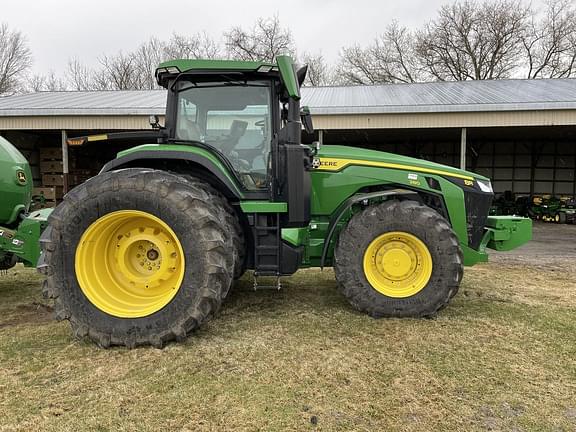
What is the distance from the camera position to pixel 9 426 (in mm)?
2240

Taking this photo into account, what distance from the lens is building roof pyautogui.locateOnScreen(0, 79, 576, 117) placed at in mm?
10414

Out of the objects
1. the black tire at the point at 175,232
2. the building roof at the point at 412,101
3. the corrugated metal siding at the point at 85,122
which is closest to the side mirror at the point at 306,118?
the black tire at the point at 175,232

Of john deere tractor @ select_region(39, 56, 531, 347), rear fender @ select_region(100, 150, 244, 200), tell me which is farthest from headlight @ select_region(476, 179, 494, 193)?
rear fender @ select_region(100, 150, 244, 200)

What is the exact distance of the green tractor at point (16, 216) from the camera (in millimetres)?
4176

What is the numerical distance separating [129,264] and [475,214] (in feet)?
11.0

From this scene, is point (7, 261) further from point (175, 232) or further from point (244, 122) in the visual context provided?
point (244, 122)

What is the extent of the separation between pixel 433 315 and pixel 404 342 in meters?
0.70

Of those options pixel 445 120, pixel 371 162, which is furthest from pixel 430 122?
pixel 371 162

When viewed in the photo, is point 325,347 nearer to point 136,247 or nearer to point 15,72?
point 136,247

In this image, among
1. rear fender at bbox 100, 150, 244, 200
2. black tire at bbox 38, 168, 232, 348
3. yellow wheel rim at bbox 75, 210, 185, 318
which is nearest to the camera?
black tire at bbox 38, 168, 232, 348

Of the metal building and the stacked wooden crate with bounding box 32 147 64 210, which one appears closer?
the metal building

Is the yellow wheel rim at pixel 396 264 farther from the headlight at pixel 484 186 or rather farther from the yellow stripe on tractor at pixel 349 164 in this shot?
the headlight at pixel 484 186

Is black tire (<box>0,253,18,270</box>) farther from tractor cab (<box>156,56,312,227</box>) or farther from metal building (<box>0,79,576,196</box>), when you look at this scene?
metal building (<box>0,79,576,196</box>)

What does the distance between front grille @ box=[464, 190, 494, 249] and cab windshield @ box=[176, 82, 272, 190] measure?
2115 mm
